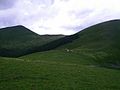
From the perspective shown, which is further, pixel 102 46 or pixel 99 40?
pixel 99 40

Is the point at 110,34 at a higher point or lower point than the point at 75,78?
higher

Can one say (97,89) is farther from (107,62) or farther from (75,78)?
(107,62)

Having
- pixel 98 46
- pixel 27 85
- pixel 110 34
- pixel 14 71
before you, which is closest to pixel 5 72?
pixel 14 71

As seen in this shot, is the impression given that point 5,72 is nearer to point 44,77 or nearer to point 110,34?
point 44,77

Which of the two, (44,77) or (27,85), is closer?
(27,85)

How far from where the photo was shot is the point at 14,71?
54938 mm

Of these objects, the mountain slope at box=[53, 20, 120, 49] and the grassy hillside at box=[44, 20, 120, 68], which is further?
the mountain slope at box=[53, 20, 120, 49]

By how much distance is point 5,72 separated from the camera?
176ft

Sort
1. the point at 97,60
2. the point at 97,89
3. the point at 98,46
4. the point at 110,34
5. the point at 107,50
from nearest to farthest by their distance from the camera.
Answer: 1. the point at 97,89
2. the point at 97,60
3. the point at 107,50
4. the point at 98,46
5. the point at 110,34

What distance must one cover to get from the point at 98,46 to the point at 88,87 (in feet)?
365

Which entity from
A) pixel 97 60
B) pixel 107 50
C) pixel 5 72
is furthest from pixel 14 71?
pixel 107 50

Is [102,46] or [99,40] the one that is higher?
[99,40]

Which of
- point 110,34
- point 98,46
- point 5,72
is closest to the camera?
point 5,72

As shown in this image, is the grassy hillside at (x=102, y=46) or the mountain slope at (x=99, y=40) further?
the mountain slope at (x=99, y=40)
